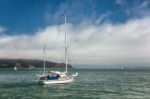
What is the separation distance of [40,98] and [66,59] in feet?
131

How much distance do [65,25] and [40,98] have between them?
46840mm

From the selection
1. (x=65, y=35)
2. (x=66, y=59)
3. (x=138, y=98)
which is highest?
(x=65, y=35)

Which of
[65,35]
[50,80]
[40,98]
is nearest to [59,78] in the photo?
[50,80]

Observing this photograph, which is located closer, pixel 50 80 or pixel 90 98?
pixel 90 98

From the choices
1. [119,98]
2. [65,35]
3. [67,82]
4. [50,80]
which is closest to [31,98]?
[119,98]

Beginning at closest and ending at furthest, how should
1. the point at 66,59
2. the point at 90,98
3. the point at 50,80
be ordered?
the point at 90,98, the point at 50,80, the point at 66,59

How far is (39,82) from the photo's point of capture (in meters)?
86.2

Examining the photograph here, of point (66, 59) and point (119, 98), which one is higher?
point (66, 59)

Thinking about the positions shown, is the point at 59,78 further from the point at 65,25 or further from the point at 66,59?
the point at 65,25

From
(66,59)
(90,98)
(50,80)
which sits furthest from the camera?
(66,59)

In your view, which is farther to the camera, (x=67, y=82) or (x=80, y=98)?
(x=67, y=82)

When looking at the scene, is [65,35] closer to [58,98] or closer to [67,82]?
[67,82]

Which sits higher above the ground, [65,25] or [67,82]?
[65,25]

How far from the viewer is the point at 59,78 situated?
87750mm
